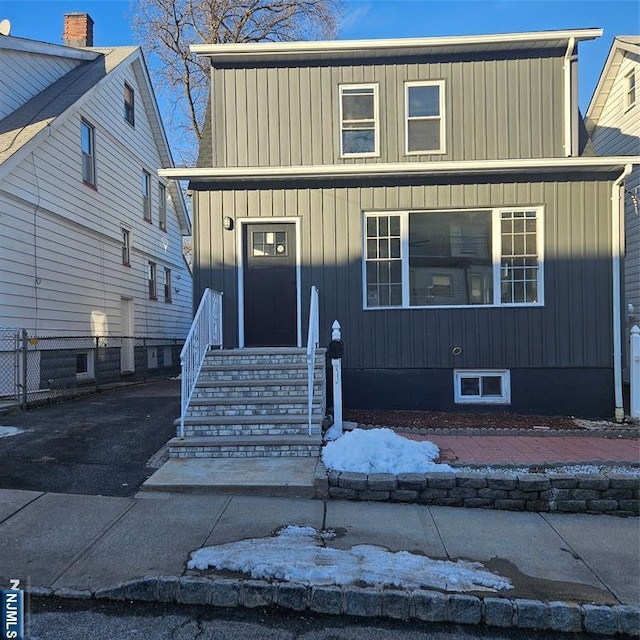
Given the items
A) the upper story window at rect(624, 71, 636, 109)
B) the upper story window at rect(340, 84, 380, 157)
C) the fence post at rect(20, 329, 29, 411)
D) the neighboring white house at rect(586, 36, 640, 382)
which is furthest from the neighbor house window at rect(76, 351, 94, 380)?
the upper story window at rect(624, 71, 636, 109)

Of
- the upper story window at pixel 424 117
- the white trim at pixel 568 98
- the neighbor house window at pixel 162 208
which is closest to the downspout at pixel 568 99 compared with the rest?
the white trim at pixel 568 98

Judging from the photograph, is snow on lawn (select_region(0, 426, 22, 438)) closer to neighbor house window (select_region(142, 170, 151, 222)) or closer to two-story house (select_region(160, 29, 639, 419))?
two-story house (select_region(160, 29, 639, 419))

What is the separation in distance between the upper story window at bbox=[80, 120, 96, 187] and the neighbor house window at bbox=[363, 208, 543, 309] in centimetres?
812

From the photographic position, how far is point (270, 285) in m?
8.23

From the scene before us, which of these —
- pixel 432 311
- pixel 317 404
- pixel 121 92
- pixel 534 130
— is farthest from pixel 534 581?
pixel 121 92

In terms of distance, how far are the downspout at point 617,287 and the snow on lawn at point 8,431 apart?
8.82 m

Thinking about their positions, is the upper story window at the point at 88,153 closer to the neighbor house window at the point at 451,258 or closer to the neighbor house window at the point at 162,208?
the neighbor house window at the point at 162,208

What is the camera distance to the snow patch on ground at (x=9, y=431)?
6719 mm

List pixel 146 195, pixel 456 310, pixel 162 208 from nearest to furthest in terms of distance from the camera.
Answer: pixel 456 310 < pixel 146 195 < pixel 162 208

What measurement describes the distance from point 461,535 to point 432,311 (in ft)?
14.9

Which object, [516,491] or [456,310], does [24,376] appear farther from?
[516,491]

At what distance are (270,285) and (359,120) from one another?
10.4 ft

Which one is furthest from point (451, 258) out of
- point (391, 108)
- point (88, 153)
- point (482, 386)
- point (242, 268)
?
point (88, 153)

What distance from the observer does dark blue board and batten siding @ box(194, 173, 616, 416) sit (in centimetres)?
793
